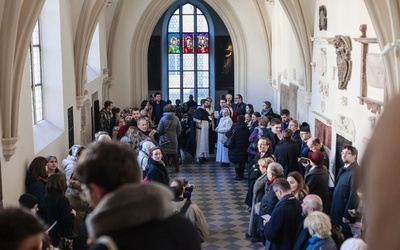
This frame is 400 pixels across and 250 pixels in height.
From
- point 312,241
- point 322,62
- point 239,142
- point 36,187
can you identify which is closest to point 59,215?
point 36,187

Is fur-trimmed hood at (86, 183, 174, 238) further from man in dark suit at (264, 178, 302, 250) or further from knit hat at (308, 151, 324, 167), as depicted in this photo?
knit hat at (308, 151, 324, 167)

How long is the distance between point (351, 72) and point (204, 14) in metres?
14.2

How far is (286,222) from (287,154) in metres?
3.68

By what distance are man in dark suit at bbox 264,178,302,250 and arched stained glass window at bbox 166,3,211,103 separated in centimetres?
1795

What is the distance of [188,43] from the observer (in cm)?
2428

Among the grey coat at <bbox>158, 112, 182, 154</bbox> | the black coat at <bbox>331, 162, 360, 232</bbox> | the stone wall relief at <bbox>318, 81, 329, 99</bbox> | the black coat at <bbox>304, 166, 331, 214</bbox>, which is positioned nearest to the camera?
the black coat at <bbox>331, 162, 360, 232</bbox>

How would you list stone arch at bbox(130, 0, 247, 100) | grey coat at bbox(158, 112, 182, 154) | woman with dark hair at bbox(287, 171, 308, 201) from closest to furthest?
woman with dark hair at bbox(287, 171, 308, 201)
grey coat at bbox(158, 112, 182, 154)
stone arch at bbox(130, 0, 247, 100)

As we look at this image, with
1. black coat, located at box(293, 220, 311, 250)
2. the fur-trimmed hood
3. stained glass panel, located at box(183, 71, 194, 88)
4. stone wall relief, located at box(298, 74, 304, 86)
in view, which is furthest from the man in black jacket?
stained glass panel, located at box(183, 71, 194, 88)

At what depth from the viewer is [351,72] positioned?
10.5 meters

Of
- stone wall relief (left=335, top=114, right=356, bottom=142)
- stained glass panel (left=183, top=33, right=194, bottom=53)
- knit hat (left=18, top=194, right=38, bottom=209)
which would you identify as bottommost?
knit hat (left=18, top=194, right=38, bottom=209)

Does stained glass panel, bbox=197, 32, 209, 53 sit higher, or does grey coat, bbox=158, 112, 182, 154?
stained glass panel, bbox=197, 32, 209, 53

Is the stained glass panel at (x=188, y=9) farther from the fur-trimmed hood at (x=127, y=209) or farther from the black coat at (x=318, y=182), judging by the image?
the fur-trimmed hood at (x=127, y=209)

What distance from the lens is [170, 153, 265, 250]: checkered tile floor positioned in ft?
32.9

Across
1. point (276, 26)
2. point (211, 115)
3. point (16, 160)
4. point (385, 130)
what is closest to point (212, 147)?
point (211, 115)
